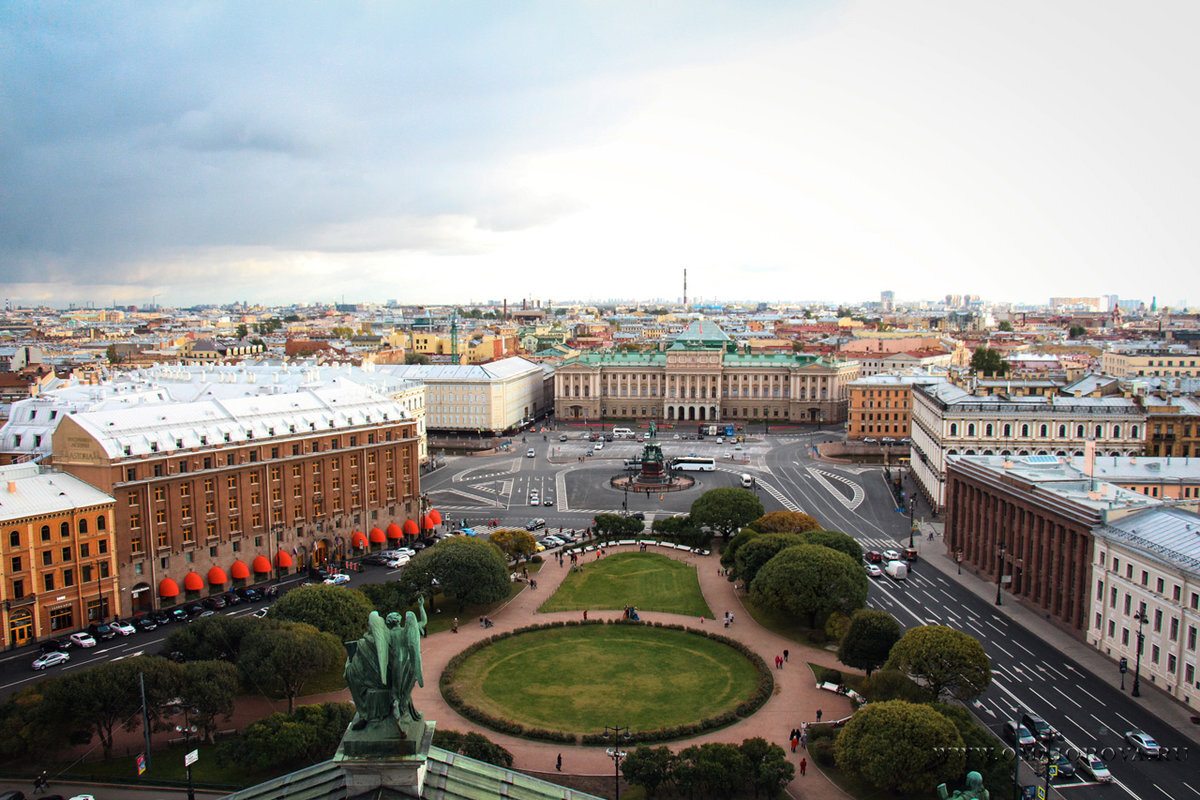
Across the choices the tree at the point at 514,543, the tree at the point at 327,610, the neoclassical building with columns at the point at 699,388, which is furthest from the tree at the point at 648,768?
the neoclassical building with columns at the point at 699,388

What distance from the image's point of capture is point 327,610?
5562 centimetres

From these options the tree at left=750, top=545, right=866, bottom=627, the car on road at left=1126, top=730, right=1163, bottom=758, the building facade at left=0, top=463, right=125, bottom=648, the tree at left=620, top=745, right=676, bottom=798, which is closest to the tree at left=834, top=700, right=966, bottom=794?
the tree at left=620, top=745, right=676, bottom=798

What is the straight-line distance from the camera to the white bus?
398 ft

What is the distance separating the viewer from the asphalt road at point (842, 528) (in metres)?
45.7

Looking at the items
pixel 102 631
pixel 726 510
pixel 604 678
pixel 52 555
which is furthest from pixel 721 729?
pixel 52 555

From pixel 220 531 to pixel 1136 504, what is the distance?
68360 mm

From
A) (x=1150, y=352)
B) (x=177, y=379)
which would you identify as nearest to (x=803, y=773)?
(x=177, y=379)

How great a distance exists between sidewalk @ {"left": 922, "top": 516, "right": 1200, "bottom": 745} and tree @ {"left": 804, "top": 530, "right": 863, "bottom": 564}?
10679 millimetres

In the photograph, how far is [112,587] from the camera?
64.9 m

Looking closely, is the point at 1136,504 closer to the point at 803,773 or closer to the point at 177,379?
the point at 803,773

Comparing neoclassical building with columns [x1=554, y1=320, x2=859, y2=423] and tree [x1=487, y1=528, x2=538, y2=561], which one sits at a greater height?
neoclassical building with columns [x1=554, y1=320, x2=859, y2=423]

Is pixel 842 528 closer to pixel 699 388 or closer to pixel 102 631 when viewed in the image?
pixel 102 631

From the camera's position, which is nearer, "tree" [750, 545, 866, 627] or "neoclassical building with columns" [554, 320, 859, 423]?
"tree" [750, 545, 866, 627]

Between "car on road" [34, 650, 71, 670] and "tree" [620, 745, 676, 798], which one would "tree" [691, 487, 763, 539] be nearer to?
"tree" [620, 745, 676, 798]
